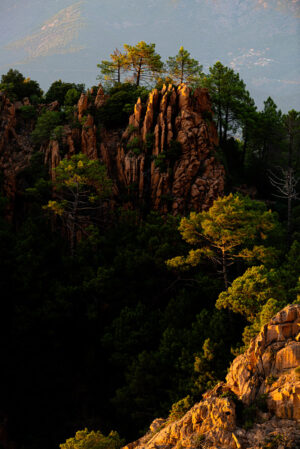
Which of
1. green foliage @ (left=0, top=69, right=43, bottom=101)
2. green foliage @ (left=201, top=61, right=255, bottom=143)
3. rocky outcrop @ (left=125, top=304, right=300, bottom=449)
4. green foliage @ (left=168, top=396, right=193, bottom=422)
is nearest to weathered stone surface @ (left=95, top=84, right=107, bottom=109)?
green foliage @ (left=0, top=69, right=43, bottom=101)

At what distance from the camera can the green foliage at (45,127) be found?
3375cm

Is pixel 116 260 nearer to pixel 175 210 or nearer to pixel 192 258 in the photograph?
pixel 192 258

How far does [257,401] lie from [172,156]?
80.0 feet

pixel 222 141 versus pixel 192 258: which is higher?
pixel 222 141

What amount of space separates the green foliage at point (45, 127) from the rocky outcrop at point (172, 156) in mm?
6104

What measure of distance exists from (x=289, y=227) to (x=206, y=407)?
19.3 meters

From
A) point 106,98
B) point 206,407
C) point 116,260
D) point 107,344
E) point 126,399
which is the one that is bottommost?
point 126,399

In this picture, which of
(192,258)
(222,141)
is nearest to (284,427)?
(192,258)

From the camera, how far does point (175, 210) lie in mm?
29875

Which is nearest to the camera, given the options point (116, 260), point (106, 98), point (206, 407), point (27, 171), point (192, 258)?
point (206, 407)

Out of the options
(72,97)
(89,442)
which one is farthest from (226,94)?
(89,442)

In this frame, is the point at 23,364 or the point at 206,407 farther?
the point at 23,364

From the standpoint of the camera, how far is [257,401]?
927 centimetres

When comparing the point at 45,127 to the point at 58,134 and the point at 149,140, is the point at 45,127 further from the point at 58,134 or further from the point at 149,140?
the point at 149,140
